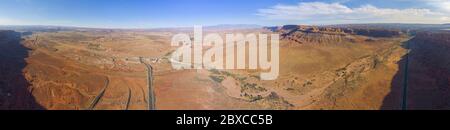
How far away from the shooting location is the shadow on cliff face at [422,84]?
42.5ft

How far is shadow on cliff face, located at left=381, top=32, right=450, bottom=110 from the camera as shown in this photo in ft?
42.5

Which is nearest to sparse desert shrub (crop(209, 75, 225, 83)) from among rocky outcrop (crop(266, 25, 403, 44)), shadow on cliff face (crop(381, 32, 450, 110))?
shadow on cliff face (crop(381, 32, 450, 110))

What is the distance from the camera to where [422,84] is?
15898 millimetres

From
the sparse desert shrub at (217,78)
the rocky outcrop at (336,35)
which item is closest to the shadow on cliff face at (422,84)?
the sparse desert shrub at (217,78)

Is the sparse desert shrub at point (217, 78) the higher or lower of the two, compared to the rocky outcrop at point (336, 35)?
lower

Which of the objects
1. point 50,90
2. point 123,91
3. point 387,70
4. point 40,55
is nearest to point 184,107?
point 123,91

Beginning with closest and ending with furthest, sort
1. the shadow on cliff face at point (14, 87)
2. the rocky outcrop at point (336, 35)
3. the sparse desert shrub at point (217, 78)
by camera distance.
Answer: the shadow on cliff face at point (14, 87) → the sparse desert shrub at point (217, 78) → the rocky outcrop at point (336, 35)

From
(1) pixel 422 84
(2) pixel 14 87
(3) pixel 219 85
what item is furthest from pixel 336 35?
(2) pixel 14 87

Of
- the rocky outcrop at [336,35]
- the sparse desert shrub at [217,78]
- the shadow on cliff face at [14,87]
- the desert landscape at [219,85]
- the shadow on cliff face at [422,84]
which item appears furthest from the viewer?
the rocky outcrop at [336,35]

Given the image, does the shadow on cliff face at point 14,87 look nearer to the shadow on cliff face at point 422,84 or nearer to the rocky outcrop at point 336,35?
the shadow on cliff face at point 422,84

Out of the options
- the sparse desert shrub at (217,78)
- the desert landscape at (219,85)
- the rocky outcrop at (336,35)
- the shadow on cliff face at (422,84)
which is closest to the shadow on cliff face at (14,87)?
the desert landscape at (219,85)

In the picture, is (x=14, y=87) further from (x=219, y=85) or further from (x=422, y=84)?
(x=422, y=84)

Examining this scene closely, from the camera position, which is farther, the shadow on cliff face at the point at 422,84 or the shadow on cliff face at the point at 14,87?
the shadow on cliff face at the point at 422,84
